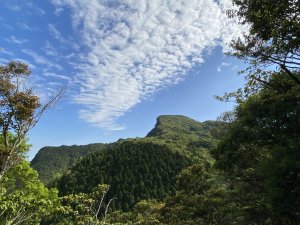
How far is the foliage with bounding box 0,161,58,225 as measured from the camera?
709 inches

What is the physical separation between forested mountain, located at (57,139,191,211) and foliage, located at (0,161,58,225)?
104564mm

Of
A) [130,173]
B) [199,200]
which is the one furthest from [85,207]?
[130,173]

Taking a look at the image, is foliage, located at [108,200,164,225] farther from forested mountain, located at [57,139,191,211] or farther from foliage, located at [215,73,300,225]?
forested mountain, located at [57,139,191,211]

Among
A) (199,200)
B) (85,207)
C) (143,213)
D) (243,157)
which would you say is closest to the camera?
(243,157)

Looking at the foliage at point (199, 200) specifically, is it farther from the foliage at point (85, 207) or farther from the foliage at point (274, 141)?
the foliage at point (274, 141)

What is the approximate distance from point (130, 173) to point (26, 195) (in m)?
129

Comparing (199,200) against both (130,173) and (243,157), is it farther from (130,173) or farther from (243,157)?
(130,173)

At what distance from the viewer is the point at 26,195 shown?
62.6 feet

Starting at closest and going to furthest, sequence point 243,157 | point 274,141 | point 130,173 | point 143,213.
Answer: point 274,141, point 243,157, point 143,213, point 130,173

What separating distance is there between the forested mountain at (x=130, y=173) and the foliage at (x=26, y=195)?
343 feet

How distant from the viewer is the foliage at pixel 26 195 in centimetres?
1800

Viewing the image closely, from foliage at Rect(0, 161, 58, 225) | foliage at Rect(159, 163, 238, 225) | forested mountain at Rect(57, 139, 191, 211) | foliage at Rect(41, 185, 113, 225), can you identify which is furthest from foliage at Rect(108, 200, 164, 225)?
forested mountain at Rect(57, 139, 191, 211)

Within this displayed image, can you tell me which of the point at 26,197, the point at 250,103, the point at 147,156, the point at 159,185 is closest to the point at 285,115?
the point at 250,103

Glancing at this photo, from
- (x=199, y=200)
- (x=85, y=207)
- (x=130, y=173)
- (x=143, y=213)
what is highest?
(x=130, y=173)
